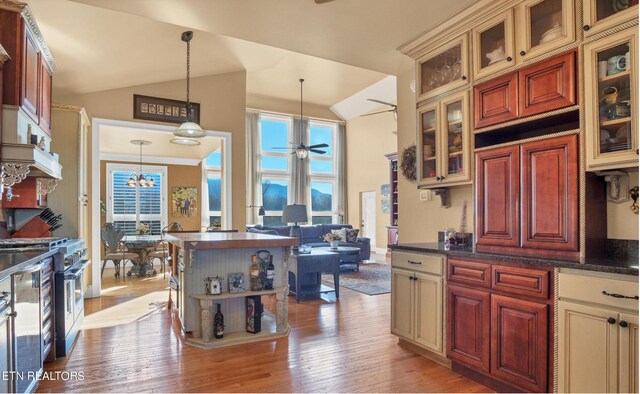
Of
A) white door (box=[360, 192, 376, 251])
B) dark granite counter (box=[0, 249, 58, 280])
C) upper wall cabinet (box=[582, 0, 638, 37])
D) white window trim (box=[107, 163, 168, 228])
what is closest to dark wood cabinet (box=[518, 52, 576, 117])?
upper wall cabinet (box=[582, 0, 638, 37])

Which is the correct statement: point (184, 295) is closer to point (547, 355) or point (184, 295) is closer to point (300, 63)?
point (547, 355)

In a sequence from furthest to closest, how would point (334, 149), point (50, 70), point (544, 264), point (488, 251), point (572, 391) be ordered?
point (334, 149)
point (50, 70)
point (488, 251)
point (544, 264)
point (572, 391)

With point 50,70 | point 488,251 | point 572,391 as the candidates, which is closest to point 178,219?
point 50,70

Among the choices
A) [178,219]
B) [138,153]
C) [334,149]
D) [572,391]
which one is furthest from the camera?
[334,149]

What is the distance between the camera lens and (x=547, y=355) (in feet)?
6.84

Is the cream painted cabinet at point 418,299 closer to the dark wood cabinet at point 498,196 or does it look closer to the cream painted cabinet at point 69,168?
the dark wood cabinet at point 498,196

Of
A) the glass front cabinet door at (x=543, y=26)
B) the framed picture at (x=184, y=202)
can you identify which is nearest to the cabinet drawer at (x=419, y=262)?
the glass front cabinet door at (x=543, y=26)

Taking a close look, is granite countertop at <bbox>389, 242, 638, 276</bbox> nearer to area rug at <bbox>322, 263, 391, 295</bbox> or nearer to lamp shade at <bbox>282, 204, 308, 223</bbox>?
area rug at <bbox>322, 263, 391, 295</bbox>

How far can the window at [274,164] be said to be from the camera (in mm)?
11367

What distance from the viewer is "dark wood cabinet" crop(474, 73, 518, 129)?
2.55 m

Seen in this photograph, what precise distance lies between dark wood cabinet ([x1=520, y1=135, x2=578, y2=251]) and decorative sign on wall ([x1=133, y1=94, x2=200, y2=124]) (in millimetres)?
5076

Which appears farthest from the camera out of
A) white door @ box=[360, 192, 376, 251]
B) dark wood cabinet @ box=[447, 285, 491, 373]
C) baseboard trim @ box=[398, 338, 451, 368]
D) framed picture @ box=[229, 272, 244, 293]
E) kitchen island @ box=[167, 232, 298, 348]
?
white door @ box=[360, 192, 376, 251]

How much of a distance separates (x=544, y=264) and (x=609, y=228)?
536 millimetres

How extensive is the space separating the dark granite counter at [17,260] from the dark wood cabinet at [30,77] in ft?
3.86
